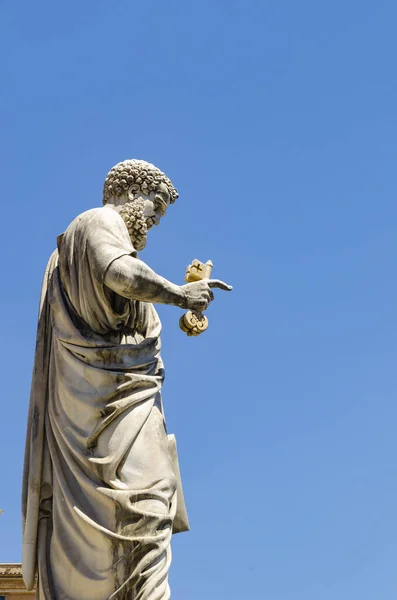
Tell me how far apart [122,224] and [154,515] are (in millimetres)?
2300

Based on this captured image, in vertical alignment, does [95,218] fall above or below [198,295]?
above

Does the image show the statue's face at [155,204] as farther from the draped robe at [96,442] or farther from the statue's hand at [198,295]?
the statue's hand at [198,295]

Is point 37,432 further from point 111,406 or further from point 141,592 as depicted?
point 141,592

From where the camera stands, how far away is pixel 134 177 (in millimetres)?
10398

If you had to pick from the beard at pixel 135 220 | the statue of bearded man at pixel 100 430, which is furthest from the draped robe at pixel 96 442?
the beard at pixel 135 220

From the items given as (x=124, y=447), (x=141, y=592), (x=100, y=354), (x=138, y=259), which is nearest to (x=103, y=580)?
(x=141, y=592)

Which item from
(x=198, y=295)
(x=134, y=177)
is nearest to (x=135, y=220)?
(x=134, y=177)

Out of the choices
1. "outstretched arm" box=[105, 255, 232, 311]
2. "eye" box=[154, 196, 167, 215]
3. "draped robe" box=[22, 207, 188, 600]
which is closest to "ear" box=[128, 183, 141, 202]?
"eye" box=[154, 196, 167, 215]

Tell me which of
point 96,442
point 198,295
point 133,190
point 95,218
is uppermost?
point 133,190

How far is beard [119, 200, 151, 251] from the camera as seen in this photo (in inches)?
406

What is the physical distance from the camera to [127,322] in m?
9.85

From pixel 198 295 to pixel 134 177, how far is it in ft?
4.05

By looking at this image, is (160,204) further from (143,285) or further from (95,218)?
(143,285)

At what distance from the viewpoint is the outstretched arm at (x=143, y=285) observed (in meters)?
9.45
